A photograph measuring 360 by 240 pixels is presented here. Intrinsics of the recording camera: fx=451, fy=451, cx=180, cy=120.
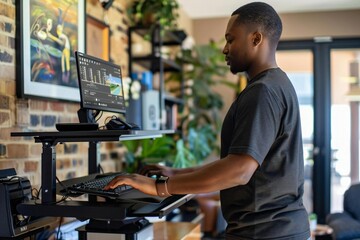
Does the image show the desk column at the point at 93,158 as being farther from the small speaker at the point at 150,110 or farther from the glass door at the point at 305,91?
the glass door at the point at 305,91

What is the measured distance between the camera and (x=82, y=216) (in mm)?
1553

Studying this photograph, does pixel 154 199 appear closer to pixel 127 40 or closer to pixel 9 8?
pixel 9 8

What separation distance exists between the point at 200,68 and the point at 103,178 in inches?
133

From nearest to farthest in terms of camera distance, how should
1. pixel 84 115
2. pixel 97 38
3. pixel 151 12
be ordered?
1. pixel 84 115
2. pixel 97 38
3. pixel 151 12

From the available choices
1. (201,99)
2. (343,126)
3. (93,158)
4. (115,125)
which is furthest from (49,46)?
(343,126)

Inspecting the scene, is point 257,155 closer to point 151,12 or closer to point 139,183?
point 139,183

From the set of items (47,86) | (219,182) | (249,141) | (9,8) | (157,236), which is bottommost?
(157,236)

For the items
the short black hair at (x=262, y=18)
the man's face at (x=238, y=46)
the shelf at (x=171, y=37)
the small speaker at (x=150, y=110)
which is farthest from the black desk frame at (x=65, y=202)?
the shelf at (x=171, y=37)

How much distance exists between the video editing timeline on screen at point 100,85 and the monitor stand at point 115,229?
1.58 ft

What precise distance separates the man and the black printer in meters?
0.39

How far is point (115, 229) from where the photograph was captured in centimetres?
177

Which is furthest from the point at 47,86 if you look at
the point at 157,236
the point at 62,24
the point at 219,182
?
the point at 219,182

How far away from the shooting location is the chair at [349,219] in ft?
11.1

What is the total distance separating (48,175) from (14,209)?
181 millimetres
